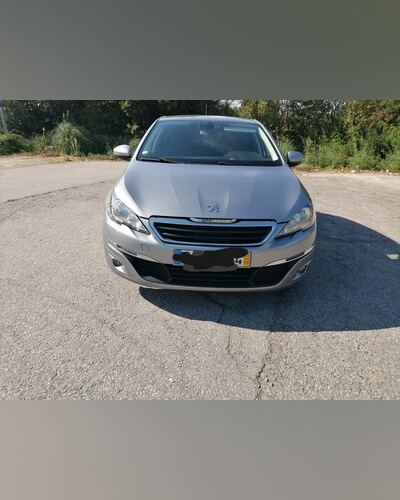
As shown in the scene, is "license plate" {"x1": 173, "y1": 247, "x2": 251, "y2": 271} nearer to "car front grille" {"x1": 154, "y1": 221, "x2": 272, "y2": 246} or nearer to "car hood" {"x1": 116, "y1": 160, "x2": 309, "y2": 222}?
"car front grille" {"x1": 154, "y1": 221, "x2": 272, "y2": 246}

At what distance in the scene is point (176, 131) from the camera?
3.65 m

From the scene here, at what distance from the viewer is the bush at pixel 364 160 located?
10031 mm

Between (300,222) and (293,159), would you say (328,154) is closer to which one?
(293,159)

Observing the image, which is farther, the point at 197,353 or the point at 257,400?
the point at 197,353

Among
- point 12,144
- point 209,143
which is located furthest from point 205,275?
point 12,144

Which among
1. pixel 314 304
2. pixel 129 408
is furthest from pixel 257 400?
pixel 314 304

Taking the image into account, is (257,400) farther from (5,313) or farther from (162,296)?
(5,313)

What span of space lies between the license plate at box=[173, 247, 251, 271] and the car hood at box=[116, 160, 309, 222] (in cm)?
26

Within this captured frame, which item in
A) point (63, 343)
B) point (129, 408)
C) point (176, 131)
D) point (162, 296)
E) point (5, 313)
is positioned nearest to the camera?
point (129, 408)

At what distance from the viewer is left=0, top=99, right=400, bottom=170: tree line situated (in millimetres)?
10992

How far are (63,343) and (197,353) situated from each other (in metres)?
0.91

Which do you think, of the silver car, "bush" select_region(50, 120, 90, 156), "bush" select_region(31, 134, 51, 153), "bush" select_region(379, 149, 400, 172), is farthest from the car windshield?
"bush" select_region(31, 134, 51, 153)

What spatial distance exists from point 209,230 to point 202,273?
1.02ft

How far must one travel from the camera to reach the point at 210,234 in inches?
89.7
